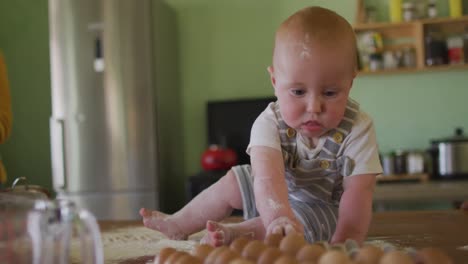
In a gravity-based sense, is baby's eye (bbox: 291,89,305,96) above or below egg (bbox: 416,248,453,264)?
above

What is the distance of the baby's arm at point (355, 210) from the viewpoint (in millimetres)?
809

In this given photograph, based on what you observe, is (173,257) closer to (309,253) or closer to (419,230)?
(309,253)

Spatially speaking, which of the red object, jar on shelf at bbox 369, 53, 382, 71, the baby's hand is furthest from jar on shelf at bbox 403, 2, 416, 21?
the baby's hand

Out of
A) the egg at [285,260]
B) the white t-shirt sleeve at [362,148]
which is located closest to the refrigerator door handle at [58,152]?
the white t-shirt sleeve at [362,148]

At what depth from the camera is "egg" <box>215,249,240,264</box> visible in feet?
1.79

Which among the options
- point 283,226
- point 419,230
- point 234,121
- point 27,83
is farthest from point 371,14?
point 283,226

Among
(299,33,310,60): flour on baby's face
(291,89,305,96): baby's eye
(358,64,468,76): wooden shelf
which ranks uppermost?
(358,64,468,76): wooden shelf

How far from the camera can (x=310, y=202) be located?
3.19ft

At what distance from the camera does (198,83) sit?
11.0ft

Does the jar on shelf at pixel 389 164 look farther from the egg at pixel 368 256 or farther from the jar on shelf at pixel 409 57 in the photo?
the egg at pixel 368 256

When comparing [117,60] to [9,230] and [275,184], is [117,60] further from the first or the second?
[9,230]

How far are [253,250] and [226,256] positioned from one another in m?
0.04

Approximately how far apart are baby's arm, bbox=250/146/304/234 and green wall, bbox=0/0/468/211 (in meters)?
2.17

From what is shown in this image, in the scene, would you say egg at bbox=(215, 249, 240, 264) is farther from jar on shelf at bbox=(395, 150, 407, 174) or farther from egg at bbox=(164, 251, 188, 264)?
A: jar on shelf at bbox=(395, 150, 407, 174)
